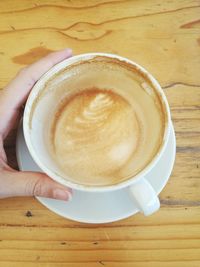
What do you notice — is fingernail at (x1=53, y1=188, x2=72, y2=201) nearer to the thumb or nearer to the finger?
the thumb

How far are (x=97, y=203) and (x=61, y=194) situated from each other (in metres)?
0.09

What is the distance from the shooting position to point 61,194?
57cm

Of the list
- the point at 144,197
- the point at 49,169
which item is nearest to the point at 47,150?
the point at 49,169

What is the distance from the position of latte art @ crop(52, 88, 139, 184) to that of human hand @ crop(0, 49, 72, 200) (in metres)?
0.06

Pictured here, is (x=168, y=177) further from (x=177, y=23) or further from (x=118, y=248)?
(x=177, y=23)

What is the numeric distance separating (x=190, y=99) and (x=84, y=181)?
0.26 m

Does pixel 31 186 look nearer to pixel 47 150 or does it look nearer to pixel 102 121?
pixel 47 150

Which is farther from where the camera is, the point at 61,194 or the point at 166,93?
the point at 166,93

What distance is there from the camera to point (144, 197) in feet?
1.73

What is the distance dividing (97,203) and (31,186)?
0.40 ft

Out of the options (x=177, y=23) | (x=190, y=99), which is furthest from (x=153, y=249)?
(x=177, y=23)

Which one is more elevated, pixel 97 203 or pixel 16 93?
pixel 16 93

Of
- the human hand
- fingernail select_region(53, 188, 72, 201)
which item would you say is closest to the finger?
the human hand

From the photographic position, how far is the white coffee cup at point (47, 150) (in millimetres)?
533
